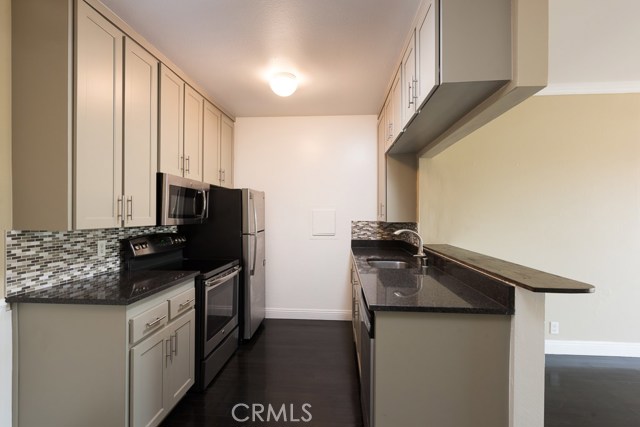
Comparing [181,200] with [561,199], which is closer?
[181,200]

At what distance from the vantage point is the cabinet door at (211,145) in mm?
2713

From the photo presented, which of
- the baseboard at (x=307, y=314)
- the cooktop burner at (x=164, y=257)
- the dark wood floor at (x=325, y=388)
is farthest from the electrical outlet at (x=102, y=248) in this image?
the baseboard at (x=307, y=314)

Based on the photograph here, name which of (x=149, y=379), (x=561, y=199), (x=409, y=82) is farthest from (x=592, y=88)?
(x=149, y=379)

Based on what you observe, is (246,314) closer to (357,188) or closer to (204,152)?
(204,152)

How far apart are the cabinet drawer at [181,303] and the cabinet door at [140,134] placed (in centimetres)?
58

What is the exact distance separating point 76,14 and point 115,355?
6.02 feet

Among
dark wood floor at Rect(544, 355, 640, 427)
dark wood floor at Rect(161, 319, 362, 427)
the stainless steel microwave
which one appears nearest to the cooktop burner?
the stainless steel microwave

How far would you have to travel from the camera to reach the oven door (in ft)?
6.77

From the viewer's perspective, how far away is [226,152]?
3.21 meters

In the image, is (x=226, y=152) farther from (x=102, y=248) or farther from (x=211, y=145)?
(x=102, y=248)

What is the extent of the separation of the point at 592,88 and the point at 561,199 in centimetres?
108

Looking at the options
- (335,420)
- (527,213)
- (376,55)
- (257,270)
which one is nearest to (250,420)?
(335,420)

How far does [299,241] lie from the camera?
3.40 m

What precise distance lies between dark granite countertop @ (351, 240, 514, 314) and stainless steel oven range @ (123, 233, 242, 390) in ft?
3.97
